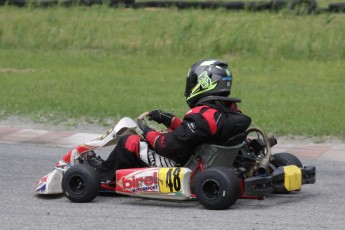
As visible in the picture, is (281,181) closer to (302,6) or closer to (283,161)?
(283,161)

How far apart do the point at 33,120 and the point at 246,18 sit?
802 centimetres

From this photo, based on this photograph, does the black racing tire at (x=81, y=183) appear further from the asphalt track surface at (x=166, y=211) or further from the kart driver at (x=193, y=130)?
the kart driver at (x=193, y=130)

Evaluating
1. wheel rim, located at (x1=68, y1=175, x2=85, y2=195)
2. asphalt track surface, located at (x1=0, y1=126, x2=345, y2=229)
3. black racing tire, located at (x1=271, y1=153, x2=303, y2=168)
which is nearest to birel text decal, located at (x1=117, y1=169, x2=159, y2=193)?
asphalt track surface, located at (x1=0, y1=126, x2=345, y2=229)

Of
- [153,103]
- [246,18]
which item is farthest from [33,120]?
[246,18]

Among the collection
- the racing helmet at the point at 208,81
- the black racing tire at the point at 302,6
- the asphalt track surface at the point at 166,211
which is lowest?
the asphalt track surface at the point at 166,211

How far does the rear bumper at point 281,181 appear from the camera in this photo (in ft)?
20.5

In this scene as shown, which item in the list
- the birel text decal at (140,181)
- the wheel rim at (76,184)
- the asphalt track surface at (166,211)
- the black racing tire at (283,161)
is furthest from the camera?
the black racing tire at (283,161)

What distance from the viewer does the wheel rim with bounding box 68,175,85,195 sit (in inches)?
257

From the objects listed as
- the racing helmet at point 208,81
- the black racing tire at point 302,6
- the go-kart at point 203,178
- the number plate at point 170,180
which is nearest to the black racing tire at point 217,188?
the go-kart at point 203,178

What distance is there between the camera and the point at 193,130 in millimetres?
6289

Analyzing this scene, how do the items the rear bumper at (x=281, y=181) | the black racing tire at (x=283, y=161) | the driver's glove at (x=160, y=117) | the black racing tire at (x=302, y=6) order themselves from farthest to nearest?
the black racing tire at (x=302, y=6) → the black racing tire at (x=283, y=161) → the driver's glove at (x=160, y=117) → the rear bumper at (x=281, y=181)

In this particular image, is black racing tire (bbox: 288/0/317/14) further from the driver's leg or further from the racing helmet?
the driver's leg

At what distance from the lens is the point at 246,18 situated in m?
17.5

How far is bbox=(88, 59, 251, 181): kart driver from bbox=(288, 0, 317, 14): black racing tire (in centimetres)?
1199
